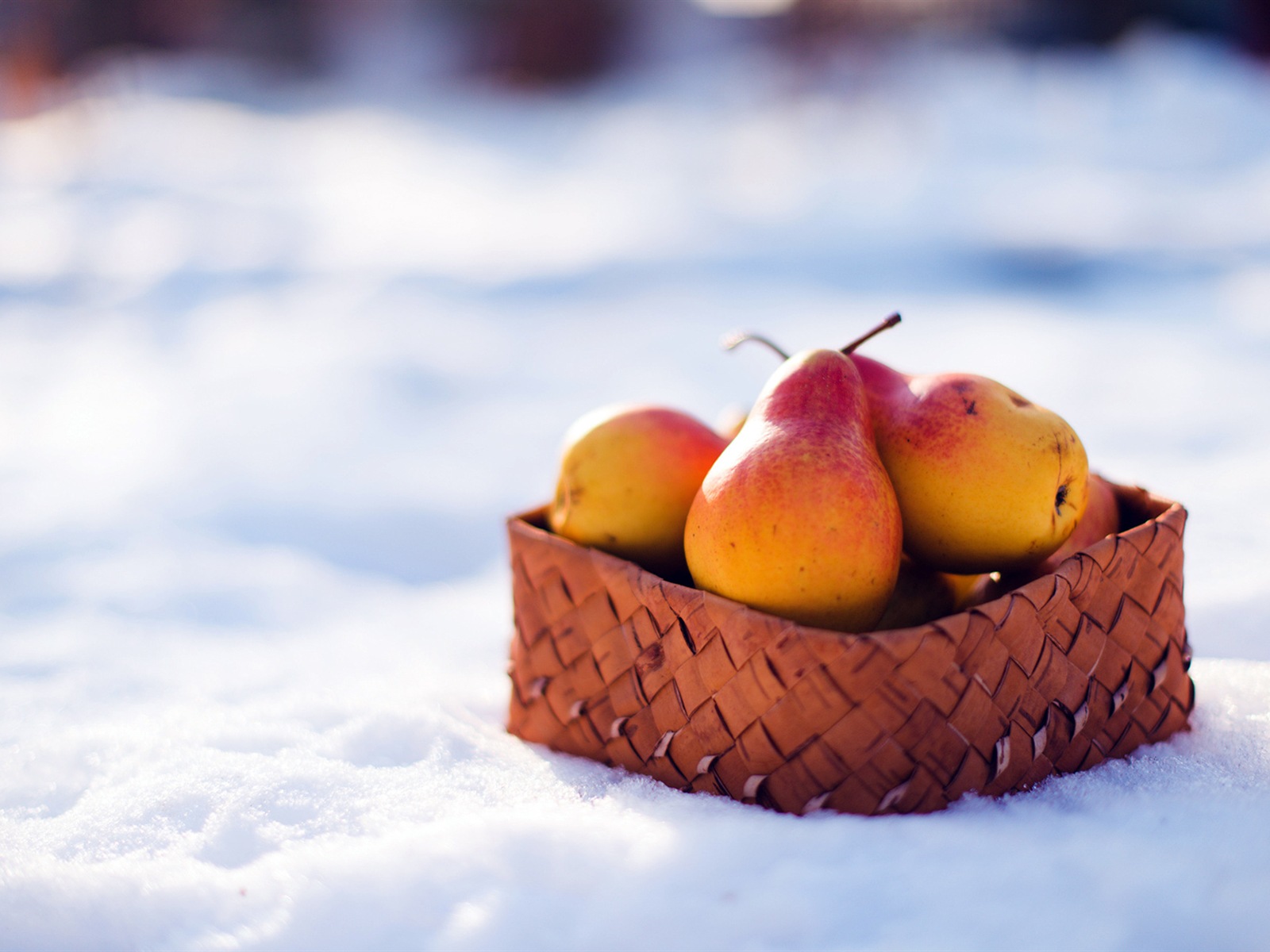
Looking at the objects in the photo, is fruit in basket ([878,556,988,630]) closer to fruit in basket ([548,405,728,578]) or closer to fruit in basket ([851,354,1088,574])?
fruit in basket ([851,354,1088,574])

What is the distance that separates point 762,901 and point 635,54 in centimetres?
1247

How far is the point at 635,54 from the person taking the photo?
38.9 ft

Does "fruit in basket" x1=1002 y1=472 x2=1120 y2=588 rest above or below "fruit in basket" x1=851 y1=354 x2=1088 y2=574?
below

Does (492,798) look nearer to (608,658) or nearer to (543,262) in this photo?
(608,658)

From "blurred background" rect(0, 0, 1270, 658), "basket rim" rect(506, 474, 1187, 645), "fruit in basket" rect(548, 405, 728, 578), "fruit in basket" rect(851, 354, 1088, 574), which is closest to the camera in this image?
"basket rim" rect(506, 474, 1187, 645)

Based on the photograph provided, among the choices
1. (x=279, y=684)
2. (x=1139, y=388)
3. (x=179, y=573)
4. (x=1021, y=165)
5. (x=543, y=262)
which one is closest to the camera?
(x=279, y=684)

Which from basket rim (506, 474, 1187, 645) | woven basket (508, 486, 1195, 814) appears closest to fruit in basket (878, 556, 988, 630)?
basket rim (506, 474, 1187, 645)

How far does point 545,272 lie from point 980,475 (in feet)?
12.0

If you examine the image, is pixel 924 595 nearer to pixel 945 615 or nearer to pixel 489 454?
pixel 945 615

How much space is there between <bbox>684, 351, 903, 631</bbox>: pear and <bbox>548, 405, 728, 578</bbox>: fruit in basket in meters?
0.10

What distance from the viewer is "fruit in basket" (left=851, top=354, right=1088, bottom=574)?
0.89m

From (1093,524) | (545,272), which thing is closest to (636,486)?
(1093,524)

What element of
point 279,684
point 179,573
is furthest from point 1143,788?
point 179,573

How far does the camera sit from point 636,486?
3.26 ft
